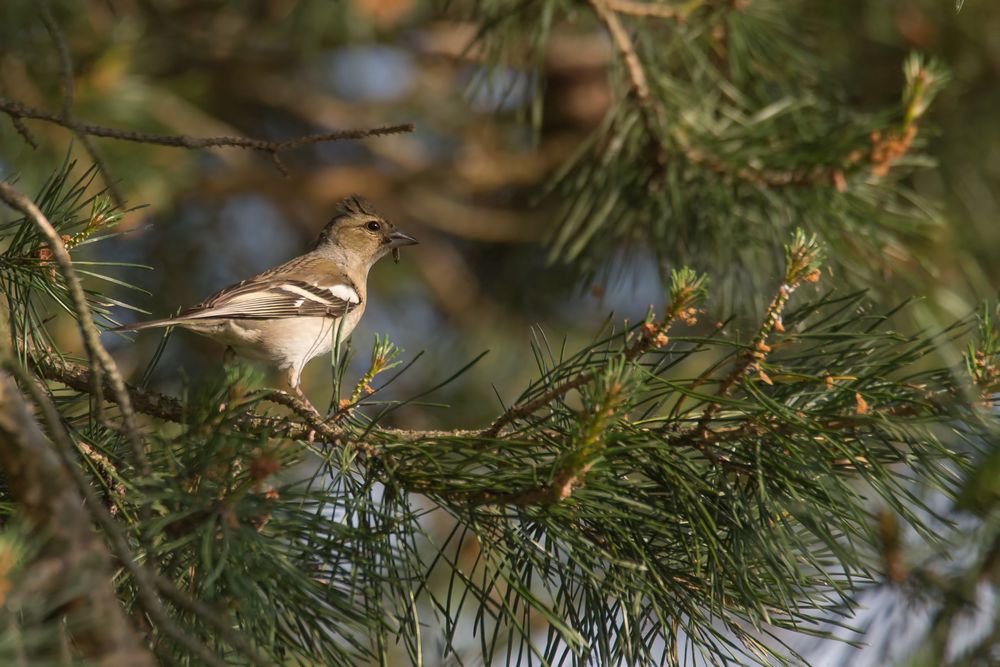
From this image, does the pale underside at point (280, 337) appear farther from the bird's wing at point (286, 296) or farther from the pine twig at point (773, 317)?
the pine twig at point (773, 317)

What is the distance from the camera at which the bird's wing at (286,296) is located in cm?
464

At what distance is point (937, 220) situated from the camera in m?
4.13

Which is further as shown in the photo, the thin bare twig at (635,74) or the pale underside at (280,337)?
the pale underside at (280,337)

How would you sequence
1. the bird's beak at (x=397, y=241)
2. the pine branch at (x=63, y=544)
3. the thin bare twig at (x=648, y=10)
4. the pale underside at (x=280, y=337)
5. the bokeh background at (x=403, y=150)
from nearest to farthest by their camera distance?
the pine branch at (x=63, y=544)
the thin bare twig at (x=648, y=10)
the pale underside at (x=280, y=337)
the bokeh background at (x=403, y=150)
the bird's beak at (x=397, y=241)

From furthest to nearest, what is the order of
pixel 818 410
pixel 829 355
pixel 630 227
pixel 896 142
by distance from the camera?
pixel 630 227 < pixel 896 142 < pixel 829 355 < pixel 818 410

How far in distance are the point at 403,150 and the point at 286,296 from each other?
2.96 metres

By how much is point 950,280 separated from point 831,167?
2.58 meters

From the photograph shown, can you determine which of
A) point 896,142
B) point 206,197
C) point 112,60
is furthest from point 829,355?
point 206,197

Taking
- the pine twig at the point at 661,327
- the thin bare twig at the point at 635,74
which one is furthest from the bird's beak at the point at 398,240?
the pine twig at the point at 661,327

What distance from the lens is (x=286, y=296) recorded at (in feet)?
16.9

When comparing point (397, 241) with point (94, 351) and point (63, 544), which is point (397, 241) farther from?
point (63, 544)

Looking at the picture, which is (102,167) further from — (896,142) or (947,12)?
(947,12)

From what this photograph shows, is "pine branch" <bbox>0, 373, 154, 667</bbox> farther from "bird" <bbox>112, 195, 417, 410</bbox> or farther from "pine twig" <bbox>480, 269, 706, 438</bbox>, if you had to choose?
"bird" <bbox>112, 195, 417, 410</bbox>

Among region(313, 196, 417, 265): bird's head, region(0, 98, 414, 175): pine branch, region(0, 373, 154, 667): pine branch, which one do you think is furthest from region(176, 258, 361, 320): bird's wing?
region(0, 373, 154, 667): pine branch
